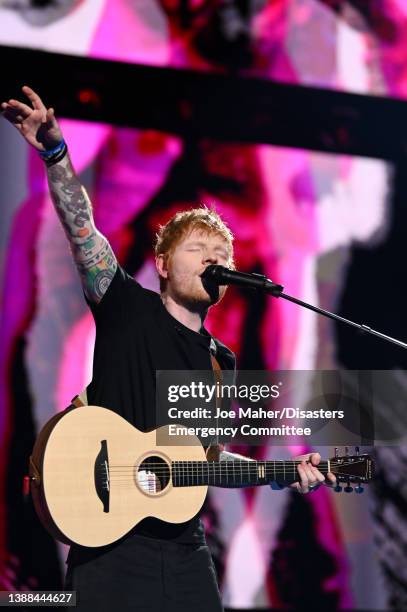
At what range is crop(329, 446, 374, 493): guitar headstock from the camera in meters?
2.44

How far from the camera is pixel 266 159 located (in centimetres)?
463

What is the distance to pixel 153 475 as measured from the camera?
235cm

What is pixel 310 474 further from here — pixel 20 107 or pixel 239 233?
pixel 239 233

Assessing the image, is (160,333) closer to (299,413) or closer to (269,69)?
(299,413)

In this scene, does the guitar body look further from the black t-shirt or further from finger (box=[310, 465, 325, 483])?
finger (box=[310, 465, 325, 483])

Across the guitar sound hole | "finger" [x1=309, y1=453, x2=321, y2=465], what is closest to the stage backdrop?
the guitar sound hole

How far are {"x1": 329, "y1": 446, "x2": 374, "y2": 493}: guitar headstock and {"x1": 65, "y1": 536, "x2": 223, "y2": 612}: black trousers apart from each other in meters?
0.51

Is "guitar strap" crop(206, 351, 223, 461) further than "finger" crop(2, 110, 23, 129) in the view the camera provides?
Yes

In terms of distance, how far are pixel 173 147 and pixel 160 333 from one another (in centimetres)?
220

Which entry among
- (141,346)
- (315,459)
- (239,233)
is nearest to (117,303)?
(141,346)

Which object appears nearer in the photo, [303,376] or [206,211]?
[206,211]

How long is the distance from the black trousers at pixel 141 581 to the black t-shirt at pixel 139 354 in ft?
0.16

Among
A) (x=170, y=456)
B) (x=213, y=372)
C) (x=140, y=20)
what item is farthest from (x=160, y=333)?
(x=140, y=20)

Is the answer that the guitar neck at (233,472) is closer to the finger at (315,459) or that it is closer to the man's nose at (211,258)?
the finger at (315,459)
